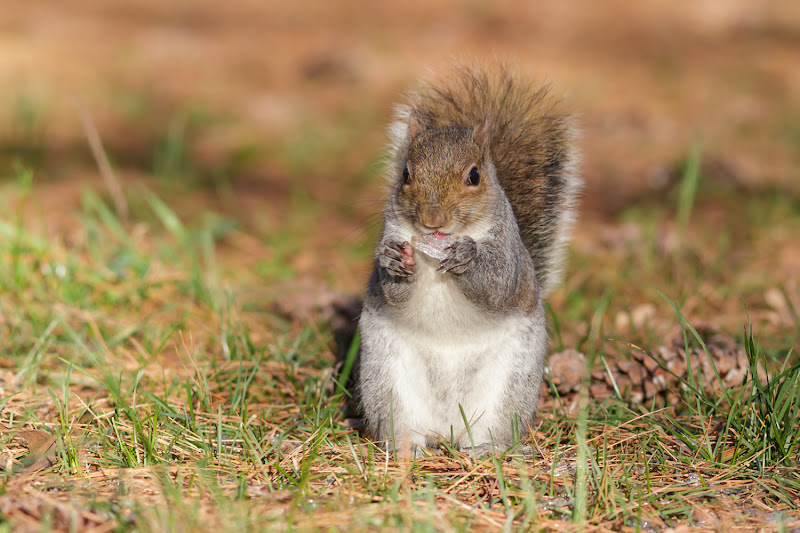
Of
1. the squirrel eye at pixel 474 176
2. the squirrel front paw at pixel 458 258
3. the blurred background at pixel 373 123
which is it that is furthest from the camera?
the blurred background at pixel 373 123

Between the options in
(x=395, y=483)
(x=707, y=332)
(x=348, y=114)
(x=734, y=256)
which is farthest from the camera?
(x=348, y=114)

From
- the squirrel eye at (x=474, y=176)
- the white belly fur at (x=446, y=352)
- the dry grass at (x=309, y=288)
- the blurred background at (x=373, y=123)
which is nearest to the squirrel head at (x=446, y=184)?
the squirrel eye at (x=474, y=176)

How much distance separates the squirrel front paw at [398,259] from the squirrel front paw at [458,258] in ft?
0.28

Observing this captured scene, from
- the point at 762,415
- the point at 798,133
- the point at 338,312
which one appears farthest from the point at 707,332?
the point at 798,133

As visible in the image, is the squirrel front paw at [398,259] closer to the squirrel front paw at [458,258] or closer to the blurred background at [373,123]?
the squirrel front paw at [458,258]

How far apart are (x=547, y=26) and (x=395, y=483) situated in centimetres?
845

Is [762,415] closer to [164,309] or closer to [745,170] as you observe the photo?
[164,309]

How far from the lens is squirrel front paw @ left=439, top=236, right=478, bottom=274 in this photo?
6.37 ft

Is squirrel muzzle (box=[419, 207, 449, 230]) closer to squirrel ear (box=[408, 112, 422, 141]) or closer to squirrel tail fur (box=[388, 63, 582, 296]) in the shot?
squirrel ear (box=[408, 112, 422, 141])

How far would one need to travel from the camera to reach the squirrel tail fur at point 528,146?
8.08ft

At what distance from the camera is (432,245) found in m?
2.01

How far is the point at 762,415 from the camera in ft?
6.51

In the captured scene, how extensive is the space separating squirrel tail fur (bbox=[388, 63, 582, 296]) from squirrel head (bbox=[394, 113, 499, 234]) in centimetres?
30

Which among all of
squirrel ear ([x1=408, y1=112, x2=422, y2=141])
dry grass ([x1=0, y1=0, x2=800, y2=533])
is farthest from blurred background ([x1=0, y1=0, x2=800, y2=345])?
squirrel ear ([x1=408, y1=112, x2=422, y2=141])
